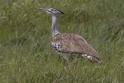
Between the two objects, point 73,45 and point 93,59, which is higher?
point 73,45

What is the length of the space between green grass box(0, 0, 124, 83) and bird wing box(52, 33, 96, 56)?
0.51ft

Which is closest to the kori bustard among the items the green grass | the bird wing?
Result: the bird wing

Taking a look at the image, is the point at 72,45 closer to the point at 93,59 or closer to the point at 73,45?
the point at 73,45

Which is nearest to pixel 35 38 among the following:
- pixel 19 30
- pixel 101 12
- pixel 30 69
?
pixel 19 30

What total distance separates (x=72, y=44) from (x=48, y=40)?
4.78 ft

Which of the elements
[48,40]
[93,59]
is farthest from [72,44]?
[48,40]

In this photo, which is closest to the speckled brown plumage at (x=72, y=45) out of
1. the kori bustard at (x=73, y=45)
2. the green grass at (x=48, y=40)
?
the kori bustard at (x=73, y=45)

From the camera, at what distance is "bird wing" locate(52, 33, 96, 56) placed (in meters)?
8.48

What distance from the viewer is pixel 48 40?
10117mm

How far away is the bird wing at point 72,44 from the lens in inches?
334

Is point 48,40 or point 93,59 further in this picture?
point 48,40

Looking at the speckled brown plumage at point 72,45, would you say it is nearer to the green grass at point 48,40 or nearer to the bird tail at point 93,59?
the bird tail at point 93,59

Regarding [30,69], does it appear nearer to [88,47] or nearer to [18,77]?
[18,77]

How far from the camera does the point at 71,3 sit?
12031 millimetres
